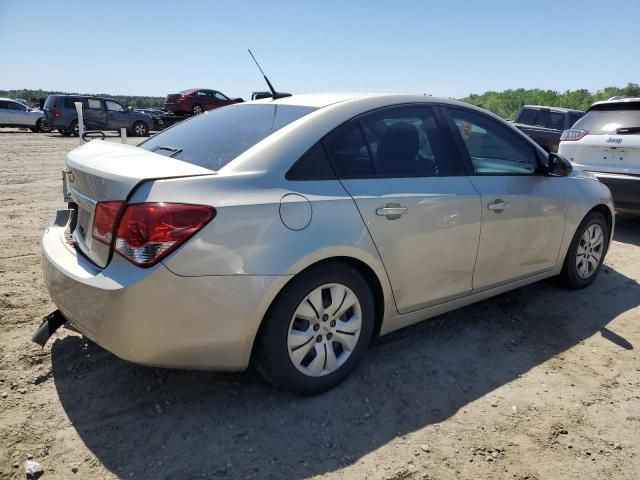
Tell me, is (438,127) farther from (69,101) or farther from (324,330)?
(69,101)

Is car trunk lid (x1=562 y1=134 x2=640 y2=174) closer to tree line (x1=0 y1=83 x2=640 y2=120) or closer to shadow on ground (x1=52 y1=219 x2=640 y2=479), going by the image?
shadow on ground (x1=52 y1=219 x2=640 y2=479)

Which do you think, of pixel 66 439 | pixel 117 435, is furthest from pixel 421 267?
pixel 66 439

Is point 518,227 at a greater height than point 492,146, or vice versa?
point 492,146

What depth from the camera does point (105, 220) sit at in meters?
2.42

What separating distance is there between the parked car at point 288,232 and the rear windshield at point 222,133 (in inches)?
0.6

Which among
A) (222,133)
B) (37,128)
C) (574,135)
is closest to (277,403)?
(222,133)

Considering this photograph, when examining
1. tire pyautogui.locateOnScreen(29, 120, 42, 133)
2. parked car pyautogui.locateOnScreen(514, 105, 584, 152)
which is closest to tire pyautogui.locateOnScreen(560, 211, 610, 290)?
parked car pyautogui.locateOnScreen(514, 105, 584, 152)

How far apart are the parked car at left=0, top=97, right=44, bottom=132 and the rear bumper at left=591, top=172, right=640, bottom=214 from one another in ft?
85.2

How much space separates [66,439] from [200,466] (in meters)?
0.67

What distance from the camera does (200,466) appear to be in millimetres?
2295

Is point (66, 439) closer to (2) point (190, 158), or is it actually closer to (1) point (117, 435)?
(1) point (117, 435)

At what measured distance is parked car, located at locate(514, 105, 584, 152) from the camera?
12.4m

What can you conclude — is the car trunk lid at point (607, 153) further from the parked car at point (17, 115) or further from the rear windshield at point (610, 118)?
the parked car at point (17, 115)

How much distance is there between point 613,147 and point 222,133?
16.9 ft
